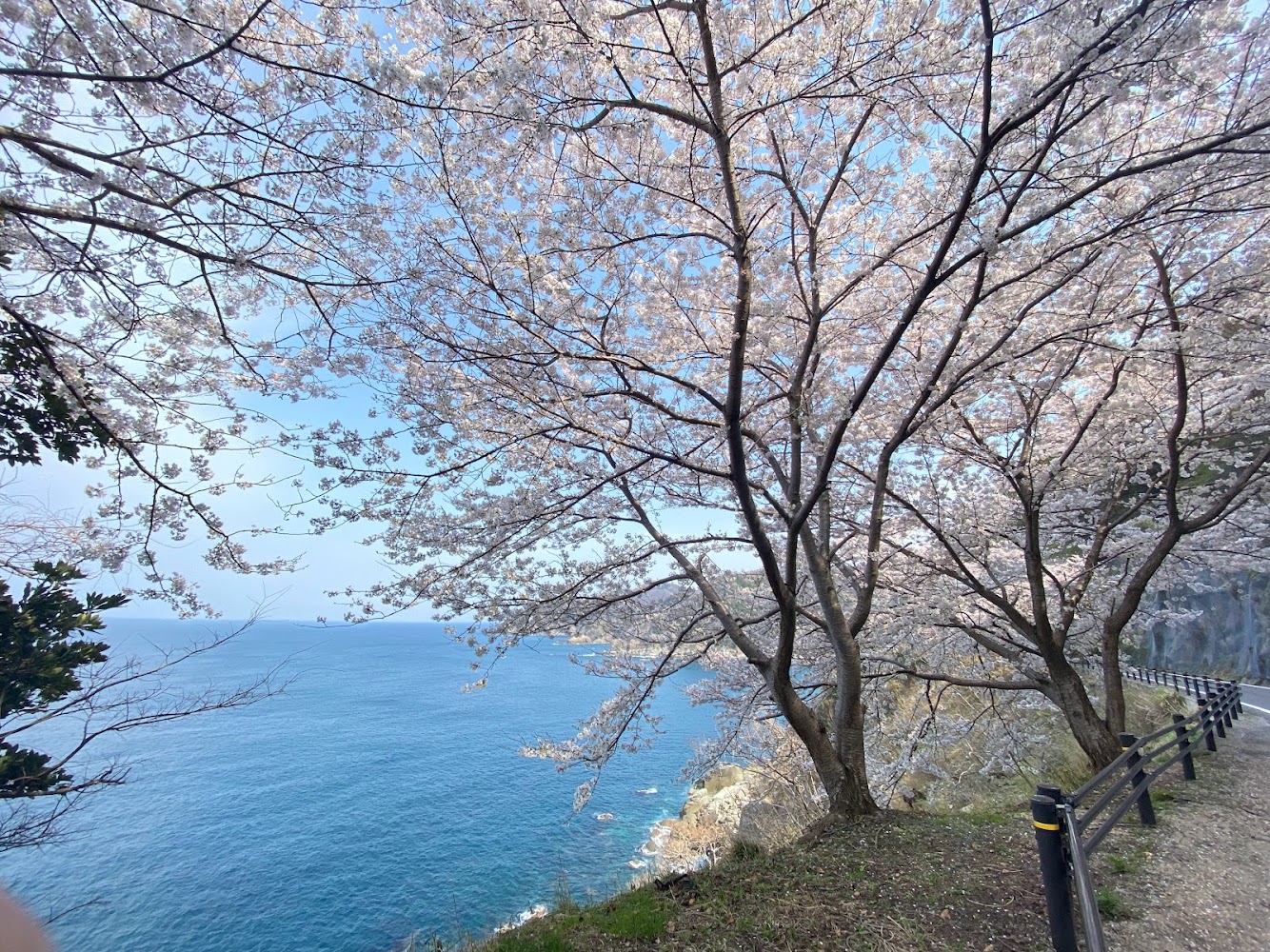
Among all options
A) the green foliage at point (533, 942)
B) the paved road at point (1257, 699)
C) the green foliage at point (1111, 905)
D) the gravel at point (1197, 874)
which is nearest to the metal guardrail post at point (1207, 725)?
the gravel at point (1197, 874)

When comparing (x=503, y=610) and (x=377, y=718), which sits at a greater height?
(x=503, y=610)

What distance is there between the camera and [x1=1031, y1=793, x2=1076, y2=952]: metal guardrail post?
2662 millimetres

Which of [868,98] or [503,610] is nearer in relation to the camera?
[868,98]

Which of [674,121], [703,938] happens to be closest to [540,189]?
[674,121]

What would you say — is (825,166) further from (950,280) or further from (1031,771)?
(1031,771)

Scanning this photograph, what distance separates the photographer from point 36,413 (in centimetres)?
381

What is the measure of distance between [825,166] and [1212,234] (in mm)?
4034

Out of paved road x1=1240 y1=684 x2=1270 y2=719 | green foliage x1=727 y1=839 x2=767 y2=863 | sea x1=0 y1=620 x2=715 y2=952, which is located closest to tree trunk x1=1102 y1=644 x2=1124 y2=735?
green foliage x1=727 y1=839 x2=767 y2=863

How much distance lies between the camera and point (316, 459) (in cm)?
440

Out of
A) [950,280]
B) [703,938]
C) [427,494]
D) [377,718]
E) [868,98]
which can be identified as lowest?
[377,718]

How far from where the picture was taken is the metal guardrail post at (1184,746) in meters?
5.86

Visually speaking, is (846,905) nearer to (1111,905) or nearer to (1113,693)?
(1111,905)

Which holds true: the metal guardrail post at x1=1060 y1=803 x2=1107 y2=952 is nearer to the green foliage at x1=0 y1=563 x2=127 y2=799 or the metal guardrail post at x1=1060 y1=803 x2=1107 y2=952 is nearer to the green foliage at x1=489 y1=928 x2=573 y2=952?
the green foliage at x1=489 y1=928 x2=573 y2=952

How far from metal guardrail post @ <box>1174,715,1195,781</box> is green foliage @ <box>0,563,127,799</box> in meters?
10.3
